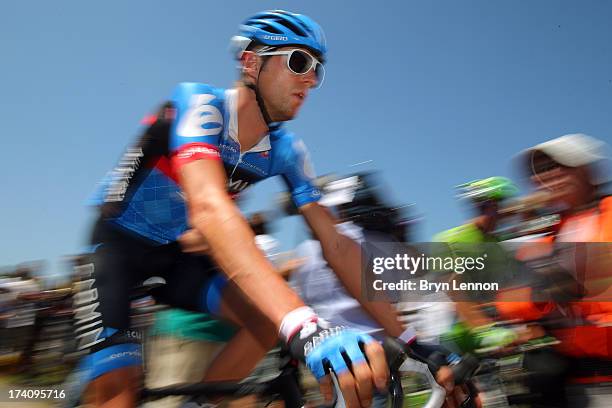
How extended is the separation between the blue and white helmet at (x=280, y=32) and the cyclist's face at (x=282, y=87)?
0.06 metres

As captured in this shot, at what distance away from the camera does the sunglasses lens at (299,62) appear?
2.21m

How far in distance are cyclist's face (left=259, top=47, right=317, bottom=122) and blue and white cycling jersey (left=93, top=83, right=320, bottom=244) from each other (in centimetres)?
13

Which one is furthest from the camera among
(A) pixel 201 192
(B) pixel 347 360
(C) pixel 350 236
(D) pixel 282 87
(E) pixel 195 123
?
(C) pixel 350 236

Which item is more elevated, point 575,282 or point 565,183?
point 565,183

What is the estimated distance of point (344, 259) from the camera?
8.35 ft

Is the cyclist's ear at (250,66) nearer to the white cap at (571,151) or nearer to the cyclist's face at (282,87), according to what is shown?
the cyclist's face at (282,87)

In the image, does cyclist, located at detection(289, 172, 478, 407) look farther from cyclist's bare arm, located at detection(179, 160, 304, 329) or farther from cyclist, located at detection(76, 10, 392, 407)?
cyclist's bare arm, located at detection(179, 160, 304, 329)

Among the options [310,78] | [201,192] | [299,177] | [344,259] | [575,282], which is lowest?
[575,282]

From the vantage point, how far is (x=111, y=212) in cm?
220

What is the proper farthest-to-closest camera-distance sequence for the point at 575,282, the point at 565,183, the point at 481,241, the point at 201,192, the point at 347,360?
1. the point at 481,241
2. the point at 565,183
3. the point at 575,282
4. the point at 201,192
5. the point at 347,360

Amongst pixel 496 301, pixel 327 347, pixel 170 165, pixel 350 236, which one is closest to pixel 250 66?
pixel 170 165

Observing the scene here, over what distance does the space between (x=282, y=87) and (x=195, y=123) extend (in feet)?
1.57

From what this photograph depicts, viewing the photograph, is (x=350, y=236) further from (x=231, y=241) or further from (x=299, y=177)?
(x=231, y=241)

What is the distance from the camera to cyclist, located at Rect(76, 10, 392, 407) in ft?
5.96
